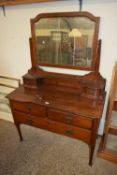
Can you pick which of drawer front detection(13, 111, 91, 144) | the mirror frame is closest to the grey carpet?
drawer front detection(13, 111, 91, 144)

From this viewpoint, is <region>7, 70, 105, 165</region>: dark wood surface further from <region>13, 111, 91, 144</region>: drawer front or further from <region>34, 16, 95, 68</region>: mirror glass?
<region>34, 16, 95, 68</region>: mirror glass

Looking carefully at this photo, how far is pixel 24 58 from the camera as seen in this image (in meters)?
2.02

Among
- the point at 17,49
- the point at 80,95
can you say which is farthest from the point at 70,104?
the point at 17,49

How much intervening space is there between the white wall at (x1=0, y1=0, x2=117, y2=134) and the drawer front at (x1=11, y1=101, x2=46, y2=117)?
566mm

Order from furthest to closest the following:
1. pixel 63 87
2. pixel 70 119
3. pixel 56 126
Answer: pixel 63 87 < pixel 56 126 < pixel 70 119

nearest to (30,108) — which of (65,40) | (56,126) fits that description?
(56,126)

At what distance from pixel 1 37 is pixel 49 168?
5.99ft

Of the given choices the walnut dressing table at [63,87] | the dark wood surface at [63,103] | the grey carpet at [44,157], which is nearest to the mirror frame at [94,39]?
the walnut dressing table at [63,87]

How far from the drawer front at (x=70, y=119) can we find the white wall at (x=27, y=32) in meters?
0.57

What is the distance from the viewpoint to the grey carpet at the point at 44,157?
166 cm

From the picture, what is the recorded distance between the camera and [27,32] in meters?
1.83

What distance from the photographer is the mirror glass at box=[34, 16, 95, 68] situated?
1533 millimetres

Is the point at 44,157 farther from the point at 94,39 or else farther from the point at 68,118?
the point at 94,39

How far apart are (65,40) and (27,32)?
537mm
